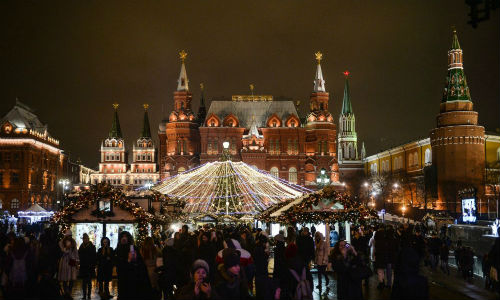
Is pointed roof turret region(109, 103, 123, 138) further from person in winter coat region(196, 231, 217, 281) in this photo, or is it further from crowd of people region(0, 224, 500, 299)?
person in winter coat region(196, 231, 217, 281)

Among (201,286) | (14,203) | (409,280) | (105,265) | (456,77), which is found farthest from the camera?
(14,203)

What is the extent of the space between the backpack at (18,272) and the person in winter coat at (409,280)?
23.7 ft

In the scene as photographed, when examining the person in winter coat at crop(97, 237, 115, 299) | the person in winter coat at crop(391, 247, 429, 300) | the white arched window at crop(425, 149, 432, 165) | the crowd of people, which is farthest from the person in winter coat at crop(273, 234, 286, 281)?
the white arched window at crop(425, 149, 432, 165)

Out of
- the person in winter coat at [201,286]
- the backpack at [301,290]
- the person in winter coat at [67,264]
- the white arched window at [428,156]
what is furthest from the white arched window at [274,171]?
the person in winter coat at [201,286]

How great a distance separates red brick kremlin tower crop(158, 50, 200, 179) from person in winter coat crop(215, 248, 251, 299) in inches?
2742

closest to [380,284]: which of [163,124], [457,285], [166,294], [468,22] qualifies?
[457,285]

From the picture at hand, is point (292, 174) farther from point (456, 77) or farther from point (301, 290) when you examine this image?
point (301, 290)

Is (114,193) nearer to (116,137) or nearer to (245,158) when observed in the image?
(245,158)

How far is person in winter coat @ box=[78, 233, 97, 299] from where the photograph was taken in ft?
44.9

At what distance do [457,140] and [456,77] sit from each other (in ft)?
22.7

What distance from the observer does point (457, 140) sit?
64.5 metres

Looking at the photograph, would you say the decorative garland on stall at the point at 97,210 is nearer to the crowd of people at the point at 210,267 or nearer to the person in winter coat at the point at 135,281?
the crowd of people at the point at 210,267

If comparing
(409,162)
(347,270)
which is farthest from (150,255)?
(409,162)

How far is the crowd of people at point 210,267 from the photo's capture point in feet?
24.4
